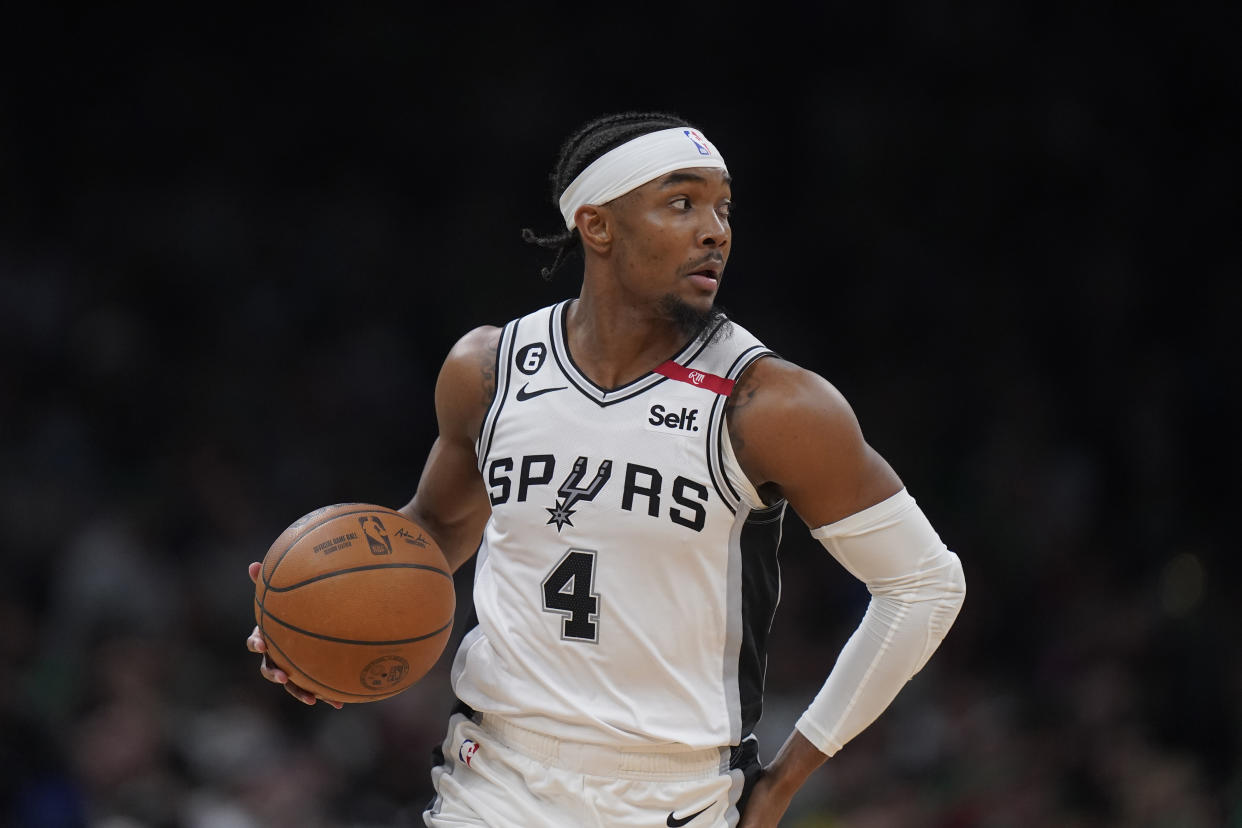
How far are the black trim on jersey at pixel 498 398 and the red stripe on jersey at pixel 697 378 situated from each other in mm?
410

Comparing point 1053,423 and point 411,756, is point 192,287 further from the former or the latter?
point 1053,423

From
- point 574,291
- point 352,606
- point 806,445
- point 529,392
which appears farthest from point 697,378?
point 574,291

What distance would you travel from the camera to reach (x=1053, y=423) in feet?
29.0

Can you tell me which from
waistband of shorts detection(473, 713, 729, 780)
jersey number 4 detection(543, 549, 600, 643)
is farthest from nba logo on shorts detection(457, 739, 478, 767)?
jersey number 4 detection(543, 549, 600, 643)

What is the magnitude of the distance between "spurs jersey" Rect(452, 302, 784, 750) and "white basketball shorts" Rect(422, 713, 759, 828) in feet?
0.16

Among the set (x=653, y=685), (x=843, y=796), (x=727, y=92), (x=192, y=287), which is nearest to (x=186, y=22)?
(x=192, y=287)

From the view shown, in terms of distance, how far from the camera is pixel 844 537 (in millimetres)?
3439

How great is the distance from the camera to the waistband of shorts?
3.43 m

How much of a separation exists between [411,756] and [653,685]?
3.96 m

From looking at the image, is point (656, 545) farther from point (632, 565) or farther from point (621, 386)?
point (621, 386)

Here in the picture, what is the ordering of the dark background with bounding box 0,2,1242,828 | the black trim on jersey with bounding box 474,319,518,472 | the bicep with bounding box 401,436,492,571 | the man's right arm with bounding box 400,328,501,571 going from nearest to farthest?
the black trim on jersey with bounding box 474,319,518,472, the man's right arm with bounding box 400,328,501,571, the bicep with bounding box 401,436,492,571, the dark background with bounding box 0,2,1242,828

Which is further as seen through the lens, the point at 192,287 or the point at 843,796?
the point at 192,287

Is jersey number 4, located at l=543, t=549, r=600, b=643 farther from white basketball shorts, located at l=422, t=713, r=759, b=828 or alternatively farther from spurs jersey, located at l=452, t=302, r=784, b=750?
white basketball shorts, located at l=422, t=713, r=759, b=828

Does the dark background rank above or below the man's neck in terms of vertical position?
below
